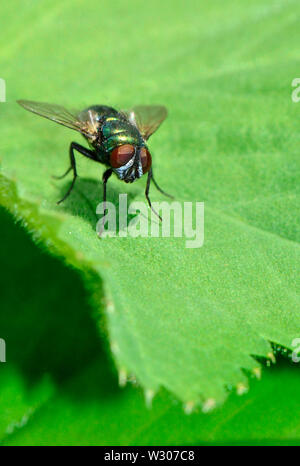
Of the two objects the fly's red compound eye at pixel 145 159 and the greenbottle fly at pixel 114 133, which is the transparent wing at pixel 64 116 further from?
the fly's red compound eye at pixel 145 159

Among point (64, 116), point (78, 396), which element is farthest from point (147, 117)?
point (78, 396)

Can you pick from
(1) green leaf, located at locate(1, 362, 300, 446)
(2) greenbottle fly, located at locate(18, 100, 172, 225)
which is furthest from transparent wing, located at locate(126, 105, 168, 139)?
(1) green leaf, located at locate(1, 362, 300, 446)

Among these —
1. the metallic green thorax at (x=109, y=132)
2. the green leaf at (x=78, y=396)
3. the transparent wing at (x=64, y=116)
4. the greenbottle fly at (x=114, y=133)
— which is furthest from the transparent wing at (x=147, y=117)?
the green leaf at (x=78, y=396)

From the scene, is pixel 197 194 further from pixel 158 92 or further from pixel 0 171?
pixel 0 171

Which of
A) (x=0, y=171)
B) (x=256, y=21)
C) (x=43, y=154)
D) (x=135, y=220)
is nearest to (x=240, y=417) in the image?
(x=135, y=220)

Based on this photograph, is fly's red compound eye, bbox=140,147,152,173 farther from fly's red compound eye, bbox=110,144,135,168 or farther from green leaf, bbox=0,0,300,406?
green leaf, bbox=0,0,300,406

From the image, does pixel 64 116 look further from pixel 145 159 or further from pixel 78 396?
pixel 78 396
